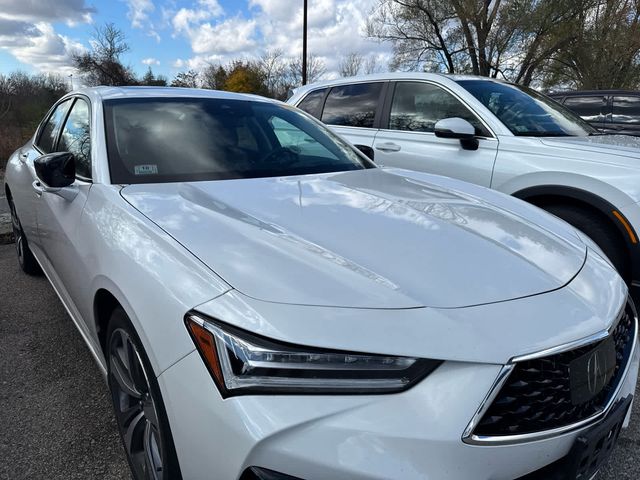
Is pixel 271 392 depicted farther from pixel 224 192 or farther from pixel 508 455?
pixel 224 192

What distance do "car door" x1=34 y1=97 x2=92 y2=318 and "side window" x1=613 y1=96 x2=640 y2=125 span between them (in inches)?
310

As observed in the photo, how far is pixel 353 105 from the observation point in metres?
5.03

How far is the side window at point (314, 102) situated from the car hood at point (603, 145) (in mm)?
2498

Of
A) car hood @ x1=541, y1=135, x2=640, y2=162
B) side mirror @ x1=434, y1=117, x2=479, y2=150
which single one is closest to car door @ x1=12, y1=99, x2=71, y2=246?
side mirror @ x1=434, y1=117, x2=479, y2=150

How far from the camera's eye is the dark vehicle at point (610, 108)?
7559mm

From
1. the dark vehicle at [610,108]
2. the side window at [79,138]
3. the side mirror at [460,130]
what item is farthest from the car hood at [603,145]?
the dark vehicle at [610,108]

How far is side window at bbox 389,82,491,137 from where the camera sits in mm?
4188

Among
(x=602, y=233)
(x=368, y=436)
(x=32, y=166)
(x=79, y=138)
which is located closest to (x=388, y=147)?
(x=602, y=233)

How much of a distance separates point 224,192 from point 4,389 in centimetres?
162

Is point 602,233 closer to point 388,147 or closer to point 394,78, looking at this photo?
point 388,147

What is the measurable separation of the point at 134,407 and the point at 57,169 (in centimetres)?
119

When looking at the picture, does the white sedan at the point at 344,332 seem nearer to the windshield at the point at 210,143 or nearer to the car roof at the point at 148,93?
the windshield at the point at 210,143

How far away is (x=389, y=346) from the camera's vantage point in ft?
3.92

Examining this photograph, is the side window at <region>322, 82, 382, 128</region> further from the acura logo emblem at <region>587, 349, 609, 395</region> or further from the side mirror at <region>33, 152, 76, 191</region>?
the acura logo emblem at <region>587, 349, 609, 395</region>
